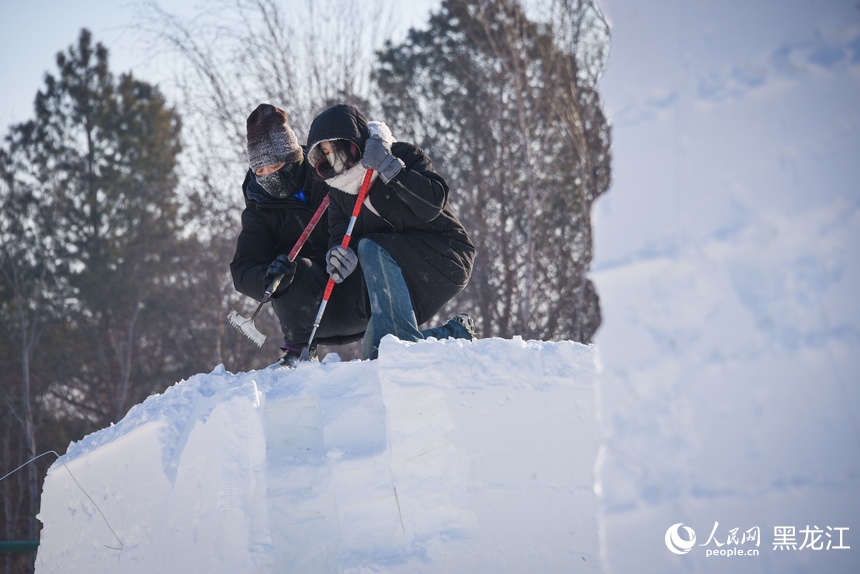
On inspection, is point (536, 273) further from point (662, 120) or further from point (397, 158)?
point (662, 120)

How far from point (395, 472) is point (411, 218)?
134cm

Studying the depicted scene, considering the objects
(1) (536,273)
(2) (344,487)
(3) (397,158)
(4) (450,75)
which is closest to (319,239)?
(3) (397,158)

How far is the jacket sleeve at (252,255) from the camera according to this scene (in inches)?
163

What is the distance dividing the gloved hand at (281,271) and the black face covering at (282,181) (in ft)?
1.07

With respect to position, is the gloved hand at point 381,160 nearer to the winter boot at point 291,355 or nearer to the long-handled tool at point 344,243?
the long-handled tool at point 344,243

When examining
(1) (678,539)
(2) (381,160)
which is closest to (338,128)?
(2) (381,160)

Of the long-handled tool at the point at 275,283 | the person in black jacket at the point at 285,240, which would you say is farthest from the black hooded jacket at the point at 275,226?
the long-handled tool at the point at 275,283

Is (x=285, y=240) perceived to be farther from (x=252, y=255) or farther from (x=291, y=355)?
(x=291, y=355)

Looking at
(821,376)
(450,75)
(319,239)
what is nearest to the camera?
(821,376)

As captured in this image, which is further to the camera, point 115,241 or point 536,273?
point 115,241

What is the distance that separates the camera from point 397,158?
12.3 feet

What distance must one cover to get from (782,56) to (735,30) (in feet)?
0.31

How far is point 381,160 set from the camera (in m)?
3.71

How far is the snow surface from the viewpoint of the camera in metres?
2.86
